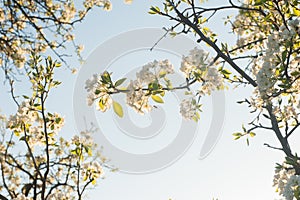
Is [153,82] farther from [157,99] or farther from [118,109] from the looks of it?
[118,109]

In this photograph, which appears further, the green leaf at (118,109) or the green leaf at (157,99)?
the green leaf at (157,99)

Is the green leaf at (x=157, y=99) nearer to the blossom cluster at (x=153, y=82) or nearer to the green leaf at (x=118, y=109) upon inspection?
the blossom cluster at (x=153, y=82)

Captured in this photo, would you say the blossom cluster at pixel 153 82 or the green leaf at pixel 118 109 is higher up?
the blossom cluster at pixel 153 82

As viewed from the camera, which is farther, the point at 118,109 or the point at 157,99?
the point at 157,99

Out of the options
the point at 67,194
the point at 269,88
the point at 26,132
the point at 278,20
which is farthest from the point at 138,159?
the point at 269,88

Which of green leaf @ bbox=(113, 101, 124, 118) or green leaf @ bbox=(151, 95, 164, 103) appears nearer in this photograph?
green leaf @ bbox=(113, 101, 124, 118)

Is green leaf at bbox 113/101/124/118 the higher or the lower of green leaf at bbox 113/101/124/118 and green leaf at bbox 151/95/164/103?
the lower

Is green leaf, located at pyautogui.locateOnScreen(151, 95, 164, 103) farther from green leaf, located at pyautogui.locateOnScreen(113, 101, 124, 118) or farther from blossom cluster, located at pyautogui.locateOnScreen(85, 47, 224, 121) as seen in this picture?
green leaf, located at pyautogui.locateOnScreen(113, 101, 124, 118)

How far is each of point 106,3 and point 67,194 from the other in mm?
3737

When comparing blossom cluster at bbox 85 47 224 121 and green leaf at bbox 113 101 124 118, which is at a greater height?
blossom cluster at bbox 85 47 224 121

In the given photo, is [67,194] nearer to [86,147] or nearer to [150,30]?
[86,147]

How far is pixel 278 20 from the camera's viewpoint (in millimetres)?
2992

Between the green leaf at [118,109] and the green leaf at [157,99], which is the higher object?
the green leaf at [157,99]

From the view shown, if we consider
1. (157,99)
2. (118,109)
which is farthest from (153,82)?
(118,109)
